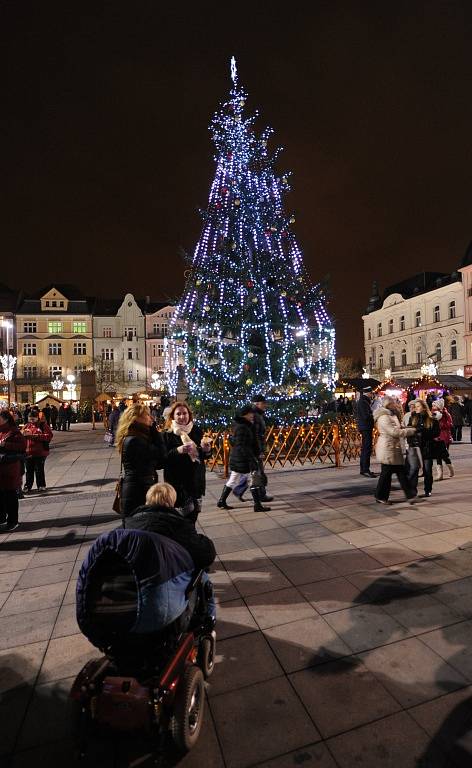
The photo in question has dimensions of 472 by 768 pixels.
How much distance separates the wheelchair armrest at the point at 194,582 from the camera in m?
2.76

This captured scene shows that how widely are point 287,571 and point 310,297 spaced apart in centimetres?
1012

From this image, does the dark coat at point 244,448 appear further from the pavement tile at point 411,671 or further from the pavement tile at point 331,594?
the pavement tile at point 411,671

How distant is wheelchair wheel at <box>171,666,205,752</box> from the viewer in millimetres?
2320

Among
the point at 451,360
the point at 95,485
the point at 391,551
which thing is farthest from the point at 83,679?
the point at 451,360

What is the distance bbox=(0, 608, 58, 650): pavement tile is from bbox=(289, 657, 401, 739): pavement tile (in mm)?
2184

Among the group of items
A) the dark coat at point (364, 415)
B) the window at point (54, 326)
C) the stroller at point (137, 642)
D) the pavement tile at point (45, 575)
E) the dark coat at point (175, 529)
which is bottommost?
the pavement tile at point (45, 575)

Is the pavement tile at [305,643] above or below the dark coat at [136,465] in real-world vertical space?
below

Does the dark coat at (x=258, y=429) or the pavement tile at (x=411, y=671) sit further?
the dark coat at (x=258, y=429)

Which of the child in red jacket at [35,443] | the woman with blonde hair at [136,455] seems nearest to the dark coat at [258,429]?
the woman with blonde hair at [136,455]

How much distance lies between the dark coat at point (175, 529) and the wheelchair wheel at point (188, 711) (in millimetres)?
611

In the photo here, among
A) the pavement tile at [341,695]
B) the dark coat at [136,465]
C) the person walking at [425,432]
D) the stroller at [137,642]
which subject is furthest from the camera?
the person walking at [425,432]

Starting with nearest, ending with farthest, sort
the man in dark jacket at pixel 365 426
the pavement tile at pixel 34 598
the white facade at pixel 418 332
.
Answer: the pavement tile at pixel 34 598 → the man in dark jacket at pixel 365 426 → the white facade at pixel 418 332

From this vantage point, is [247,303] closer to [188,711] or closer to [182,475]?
[182,475]

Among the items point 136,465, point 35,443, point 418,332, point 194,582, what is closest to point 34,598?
point 136,465
